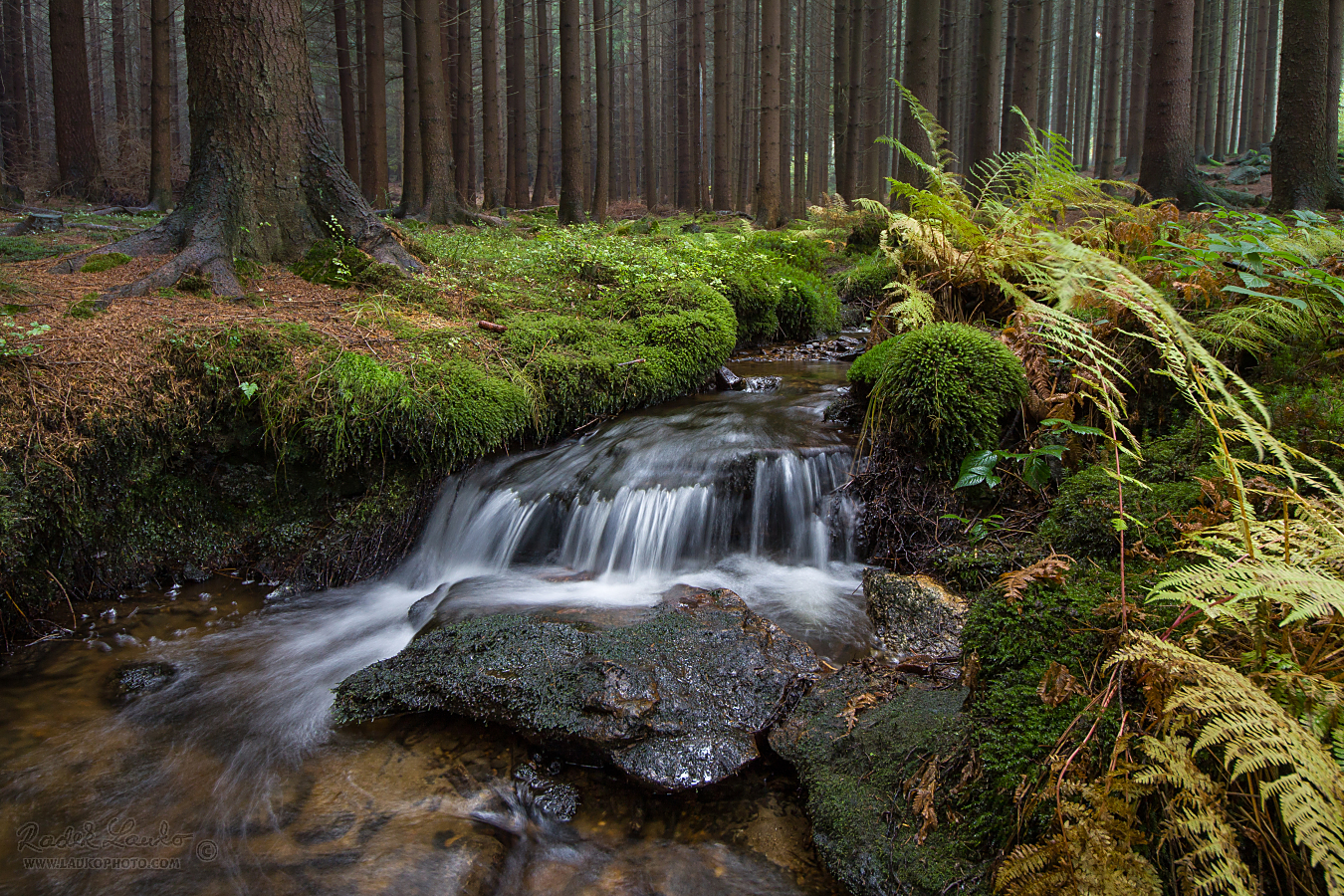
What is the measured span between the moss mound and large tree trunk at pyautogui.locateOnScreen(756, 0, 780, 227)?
12.4 meters

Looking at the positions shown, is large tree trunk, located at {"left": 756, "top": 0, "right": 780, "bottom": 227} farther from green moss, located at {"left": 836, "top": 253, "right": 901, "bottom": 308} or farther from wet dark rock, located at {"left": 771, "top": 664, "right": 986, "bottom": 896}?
wet dark rock, located at {"left": 771, "top": 664, "right": 986, "bottom": 896}

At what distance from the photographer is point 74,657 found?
175 inches

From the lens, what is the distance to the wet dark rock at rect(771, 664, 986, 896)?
2404 millimetres

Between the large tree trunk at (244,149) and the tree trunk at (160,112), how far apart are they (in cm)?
970

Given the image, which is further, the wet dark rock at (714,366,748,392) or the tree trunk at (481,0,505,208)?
the tree trunk at (481,0,505,208)

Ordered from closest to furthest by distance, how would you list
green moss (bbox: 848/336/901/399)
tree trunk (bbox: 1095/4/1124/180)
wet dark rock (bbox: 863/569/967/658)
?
wet dark rock (bbox: 863/569/967/658)
green moss (bbox: 848/336/901/399)
tree trunk (bbox: 1095/4/1124/180)

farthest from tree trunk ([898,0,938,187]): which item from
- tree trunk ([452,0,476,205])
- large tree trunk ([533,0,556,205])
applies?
large tree trunk ([533,0,556,205])

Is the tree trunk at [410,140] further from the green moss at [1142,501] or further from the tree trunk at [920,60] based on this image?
the green moss at [1142,501]

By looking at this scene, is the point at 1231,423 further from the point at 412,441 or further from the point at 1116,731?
the point at 412,441

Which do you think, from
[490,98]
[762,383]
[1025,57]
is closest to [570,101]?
[490,98]

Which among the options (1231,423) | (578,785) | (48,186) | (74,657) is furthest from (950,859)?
(48,186)

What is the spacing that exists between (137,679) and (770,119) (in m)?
15.4

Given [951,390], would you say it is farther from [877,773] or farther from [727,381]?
[727,381]

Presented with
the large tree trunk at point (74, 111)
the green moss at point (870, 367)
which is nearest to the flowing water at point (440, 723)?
the green moss at point (870, 367)
